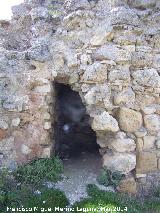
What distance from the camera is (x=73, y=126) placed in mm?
10641

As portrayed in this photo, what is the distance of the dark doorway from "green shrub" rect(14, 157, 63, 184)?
171 cm

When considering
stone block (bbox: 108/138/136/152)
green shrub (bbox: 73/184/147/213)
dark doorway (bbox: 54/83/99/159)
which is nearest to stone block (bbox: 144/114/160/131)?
stone block (bbox: 108/138/136/152)

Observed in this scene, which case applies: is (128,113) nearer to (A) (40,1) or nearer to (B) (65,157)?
(B) (65,157)

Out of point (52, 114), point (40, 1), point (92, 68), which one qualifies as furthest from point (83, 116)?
point (40, 1)

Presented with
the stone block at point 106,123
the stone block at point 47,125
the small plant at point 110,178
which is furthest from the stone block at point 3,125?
the small plant at point 110,178

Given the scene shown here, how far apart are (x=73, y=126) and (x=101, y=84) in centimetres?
255

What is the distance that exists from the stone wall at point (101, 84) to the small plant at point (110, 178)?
152mm

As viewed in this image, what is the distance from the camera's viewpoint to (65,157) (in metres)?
9.94

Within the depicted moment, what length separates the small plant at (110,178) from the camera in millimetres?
8203

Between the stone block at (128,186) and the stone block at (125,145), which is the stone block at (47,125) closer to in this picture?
the stone block at (125,145)

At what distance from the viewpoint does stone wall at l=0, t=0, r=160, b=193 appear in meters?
8.34

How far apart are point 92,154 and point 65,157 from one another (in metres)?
0.76

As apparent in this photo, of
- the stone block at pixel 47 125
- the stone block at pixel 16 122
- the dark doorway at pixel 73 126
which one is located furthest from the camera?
the dark doorway at pixel 73 126

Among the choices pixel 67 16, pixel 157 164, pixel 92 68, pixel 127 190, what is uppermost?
pixel 67 16
